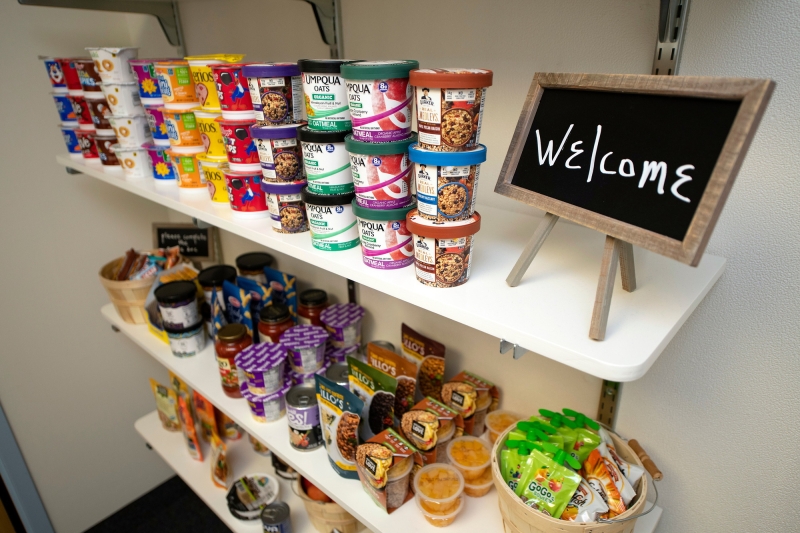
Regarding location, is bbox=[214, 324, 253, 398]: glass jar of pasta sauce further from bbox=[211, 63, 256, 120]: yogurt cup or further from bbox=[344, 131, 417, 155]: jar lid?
bbox=[344, 131, 417, 155]: jar lid

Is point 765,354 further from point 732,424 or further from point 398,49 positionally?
point 398,49

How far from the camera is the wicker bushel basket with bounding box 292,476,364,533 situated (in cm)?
136

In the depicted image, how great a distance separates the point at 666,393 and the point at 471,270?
0.51 m

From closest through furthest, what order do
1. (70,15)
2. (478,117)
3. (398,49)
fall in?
(478,117), (398,49), (70,15)

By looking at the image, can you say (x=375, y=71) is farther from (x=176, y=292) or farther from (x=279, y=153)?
(x=176, y=292)

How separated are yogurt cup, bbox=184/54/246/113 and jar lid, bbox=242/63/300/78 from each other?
20 centimetres

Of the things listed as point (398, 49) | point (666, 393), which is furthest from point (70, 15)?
point (666, 393)

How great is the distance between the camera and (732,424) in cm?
92

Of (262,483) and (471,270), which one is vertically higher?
(471,270)

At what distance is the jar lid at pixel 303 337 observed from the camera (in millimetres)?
1328

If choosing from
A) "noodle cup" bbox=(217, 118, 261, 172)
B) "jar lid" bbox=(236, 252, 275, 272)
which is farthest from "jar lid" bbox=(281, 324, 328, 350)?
"noodle cup" bbox=(217, 118, 261, 172)

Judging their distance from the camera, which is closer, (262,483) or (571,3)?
(571,3)

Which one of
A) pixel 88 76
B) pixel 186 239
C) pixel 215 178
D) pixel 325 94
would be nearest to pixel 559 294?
pixel 325 94

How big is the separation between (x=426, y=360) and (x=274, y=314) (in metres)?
0.48
